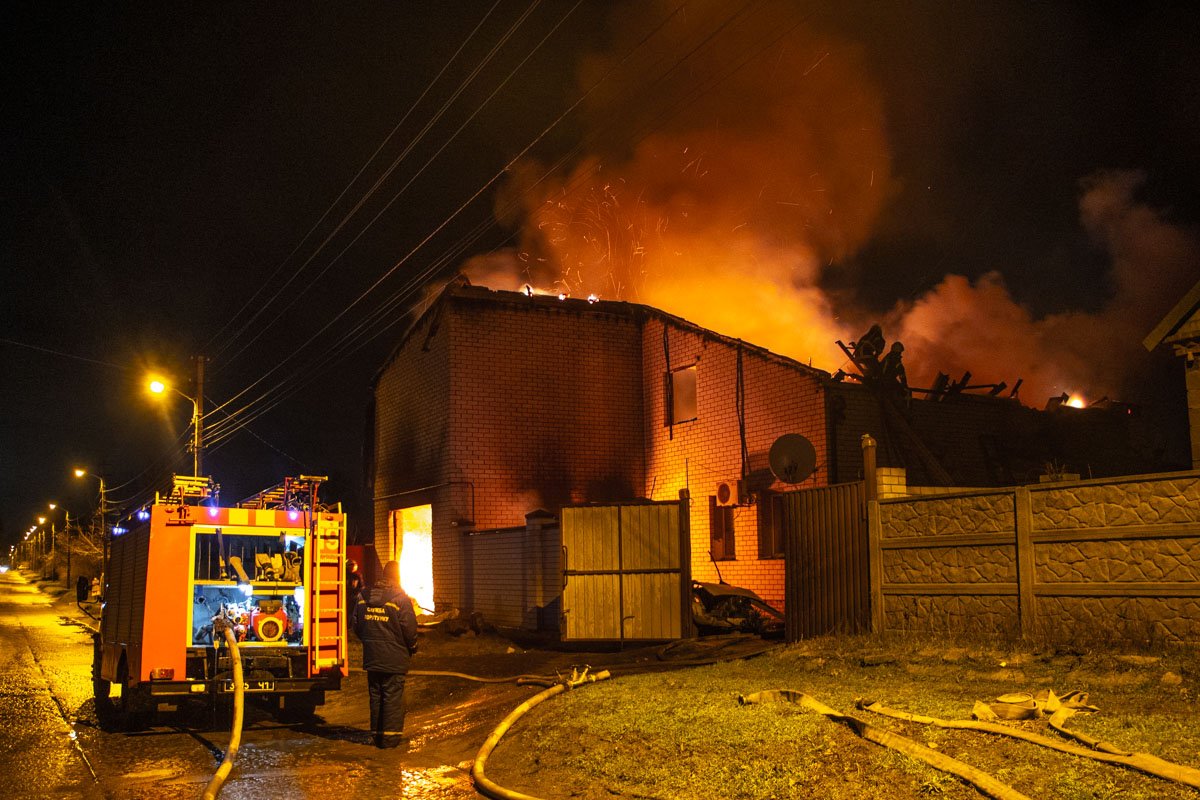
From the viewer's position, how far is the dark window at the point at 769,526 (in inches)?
669

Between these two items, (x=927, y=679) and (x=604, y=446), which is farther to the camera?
(x=604, y=446)

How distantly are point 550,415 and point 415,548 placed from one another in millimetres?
4724

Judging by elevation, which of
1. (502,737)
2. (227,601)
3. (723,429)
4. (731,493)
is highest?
(723,429)

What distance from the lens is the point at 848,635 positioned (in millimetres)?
11336

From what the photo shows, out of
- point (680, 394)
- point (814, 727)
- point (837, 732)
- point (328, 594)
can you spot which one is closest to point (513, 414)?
point (680, 394)

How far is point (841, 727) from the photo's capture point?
7137 millimetres

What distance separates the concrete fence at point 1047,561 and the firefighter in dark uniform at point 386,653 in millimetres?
5139

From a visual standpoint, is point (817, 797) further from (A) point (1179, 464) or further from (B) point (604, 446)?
(A) point (1179, 464)

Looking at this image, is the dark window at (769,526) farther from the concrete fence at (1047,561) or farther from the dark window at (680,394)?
the concrete fence at (1047,561)

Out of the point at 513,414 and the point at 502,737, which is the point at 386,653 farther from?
the point at 513,414

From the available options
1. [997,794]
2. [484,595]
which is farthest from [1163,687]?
[484,595]

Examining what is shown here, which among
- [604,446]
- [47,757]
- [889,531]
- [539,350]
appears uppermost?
[539,350]

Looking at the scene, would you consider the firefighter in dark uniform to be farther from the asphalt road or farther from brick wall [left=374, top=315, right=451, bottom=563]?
brick wall [left=374, top=315, right=451, bottom=563]

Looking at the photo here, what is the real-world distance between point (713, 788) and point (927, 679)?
326cm
